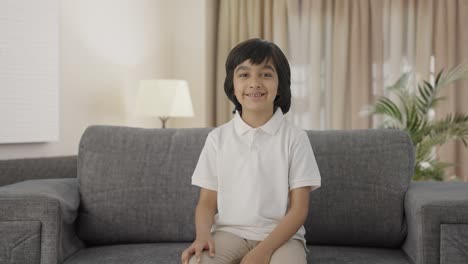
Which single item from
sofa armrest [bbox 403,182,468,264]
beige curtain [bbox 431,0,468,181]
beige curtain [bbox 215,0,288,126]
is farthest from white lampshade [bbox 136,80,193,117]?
sofa armrest [bbox 403,182,468,264]

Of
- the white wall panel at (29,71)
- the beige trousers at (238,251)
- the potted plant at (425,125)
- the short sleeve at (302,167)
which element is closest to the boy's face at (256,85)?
the short sleeve at (302,167)

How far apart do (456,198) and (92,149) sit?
1318 mm

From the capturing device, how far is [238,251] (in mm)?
2010

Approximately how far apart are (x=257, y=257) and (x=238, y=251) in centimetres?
10

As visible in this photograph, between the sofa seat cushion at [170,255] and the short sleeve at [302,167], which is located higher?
the short sleeve at [302,167]

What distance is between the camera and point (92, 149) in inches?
102

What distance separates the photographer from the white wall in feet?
13.8

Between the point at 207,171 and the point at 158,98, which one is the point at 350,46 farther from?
the point at 207,171

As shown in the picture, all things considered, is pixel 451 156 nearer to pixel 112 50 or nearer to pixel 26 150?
pixel 112 50

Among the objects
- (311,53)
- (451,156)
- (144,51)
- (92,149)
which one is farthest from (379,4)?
(92,149)

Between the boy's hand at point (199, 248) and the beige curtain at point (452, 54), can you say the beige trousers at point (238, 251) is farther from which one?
the beige curtain at point (452, 54)

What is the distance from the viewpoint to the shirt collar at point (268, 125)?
217 centimetres

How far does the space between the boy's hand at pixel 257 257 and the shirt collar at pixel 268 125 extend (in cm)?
41

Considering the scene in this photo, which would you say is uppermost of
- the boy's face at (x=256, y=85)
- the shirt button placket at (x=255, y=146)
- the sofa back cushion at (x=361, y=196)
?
the boy's face at (x=256, y=85)
